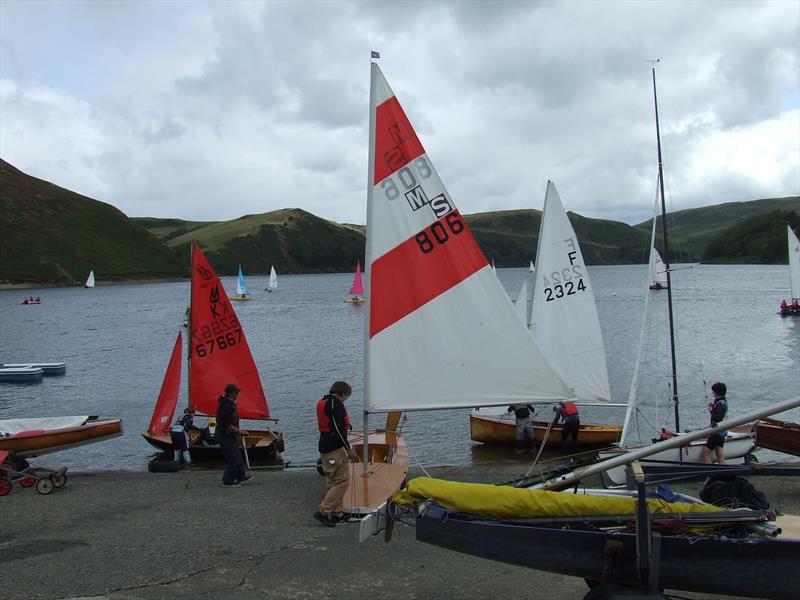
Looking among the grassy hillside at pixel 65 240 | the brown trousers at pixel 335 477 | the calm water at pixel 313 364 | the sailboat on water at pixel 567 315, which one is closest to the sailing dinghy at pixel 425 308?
the brown trousers at pixel 335 477

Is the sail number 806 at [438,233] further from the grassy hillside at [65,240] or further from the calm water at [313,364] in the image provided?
the grassy hillside at [65,240]

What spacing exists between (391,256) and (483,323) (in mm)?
1550

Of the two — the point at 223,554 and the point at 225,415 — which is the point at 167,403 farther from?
the point at 223,554

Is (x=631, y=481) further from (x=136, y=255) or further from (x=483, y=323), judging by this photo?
(x=136, y=255)

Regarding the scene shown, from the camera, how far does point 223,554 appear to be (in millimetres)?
8945

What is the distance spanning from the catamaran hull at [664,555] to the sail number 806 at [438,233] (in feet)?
13.7

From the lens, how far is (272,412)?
89.5ft

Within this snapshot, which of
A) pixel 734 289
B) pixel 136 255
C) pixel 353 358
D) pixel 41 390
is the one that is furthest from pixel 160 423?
pixel 136 255

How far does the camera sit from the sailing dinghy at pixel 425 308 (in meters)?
9.19

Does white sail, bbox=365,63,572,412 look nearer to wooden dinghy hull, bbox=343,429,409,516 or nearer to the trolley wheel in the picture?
wooden dinghy hull, bbox=343,429,409,516

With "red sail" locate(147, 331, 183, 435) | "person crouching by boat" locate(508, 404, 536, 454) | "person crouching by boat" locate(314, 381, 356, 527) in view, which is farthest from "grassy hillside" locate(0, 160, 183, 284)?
"person crouching by boat" locate(314, 381, 356, 527)

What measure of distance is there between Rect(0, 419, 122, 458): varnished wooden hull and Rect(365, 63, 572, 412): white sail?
957 cm

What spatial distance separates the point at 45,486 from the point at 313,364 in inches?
1108

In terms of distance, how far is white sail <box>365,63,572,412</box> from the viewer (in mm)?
9188
